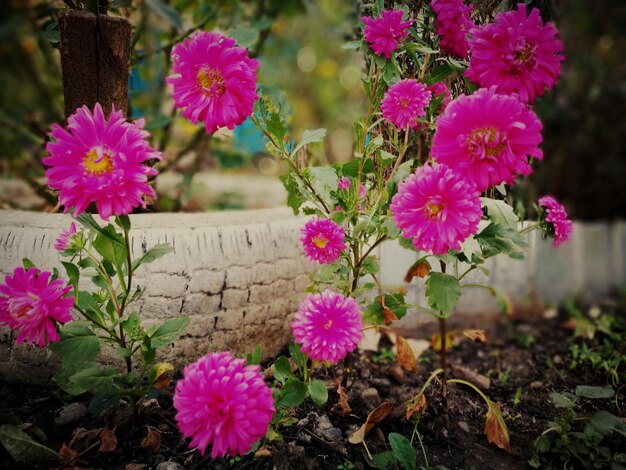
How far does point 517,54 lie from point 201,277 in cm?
93

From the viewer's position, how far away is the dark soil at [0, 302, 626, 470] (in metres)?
1.16

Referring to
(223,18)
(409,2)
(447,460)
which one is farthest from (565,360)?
(223,18)

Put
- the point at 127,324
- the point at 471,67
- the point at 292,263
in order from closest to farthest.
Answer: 1. the point at 471,67
2. the point at 127,324
3. the point at 292,263

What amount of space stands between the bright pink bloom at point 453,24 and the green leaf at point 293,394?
84cm

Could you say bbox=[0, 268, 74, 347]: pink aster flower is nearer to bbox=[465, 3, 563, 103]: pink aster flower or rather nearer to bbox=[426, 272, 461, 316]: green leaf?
bbox=[426, 272, 461, 316]: green leaf

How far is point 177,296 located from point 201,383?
48 cm

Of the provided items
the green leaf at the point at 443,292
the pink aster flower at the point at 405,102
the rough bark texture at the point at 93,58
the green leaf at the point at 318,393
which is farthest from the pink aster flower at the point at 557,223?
the rough bark texture at the point at 93,58

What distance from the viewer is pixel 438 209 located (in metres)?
0.94

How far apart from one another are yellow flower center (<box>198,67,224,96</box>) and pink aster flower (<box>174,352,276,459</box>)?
0.54m

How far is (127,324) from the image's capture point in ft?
3.75

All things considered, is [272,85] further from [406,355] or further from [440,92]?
[406,355]

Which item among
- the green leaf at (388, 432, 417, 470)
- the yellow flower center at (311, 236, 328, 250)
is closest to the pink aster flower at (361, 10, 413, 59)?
the yellow flower center at (311, 236, 328, 250)

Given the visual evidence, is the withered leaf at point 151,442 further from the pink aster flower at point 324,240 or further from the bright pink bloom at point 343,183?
the bright pink bloom at point 343,183

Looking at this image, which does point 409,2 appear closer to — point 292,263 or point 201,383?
point 292,263
